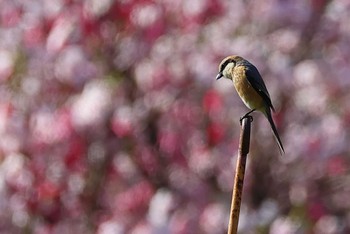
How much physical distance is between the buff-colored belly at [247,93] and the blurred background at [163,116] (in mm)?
2968

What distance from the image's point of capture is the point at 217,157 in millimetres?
4840

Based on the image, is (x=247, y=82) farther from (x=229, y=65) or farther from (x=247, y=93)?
(x=229, y=65)

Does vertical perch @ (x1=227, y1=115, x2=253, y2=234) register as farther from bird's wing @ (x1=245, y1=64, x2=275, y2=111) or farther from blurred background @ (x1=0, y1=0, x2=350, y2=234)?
blurred background @ (x1=0, y1=0, x2=350, y2=234)

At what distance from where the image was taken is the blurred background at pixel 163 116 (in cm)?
451

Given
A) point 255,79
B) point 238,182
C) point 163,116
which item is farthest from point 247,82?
point 163,116

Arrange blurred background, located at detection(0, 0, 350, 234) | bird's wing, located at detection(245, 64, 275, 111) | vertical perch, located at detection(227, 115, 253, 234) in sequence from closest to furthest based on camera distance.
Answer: vertical perch, located at detection(227, 115, 253, 234) < bird's wing, located at detection(245, 64, 275, 111) < blurred background, located at detection(0, 0, 350, 234)

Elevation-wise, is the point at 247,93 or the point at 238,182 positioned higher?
the point at 247,93

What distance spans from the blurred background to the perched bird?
2977mm

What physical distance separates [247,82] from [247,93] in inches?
2.0

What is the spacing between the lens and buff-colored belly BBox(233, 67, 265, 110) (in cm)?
130

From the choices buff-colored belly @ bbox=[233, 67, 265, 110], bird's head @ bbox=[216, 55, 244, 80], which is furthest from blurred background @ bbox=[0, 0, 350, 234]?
bird's head @ bbox=[216, 55, 244, 80]

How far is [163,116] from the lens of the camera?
4789 millimetres

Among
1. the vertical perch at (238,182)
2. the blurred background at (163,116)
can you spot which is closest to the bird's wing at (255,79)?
the vertical perch at (238,182)

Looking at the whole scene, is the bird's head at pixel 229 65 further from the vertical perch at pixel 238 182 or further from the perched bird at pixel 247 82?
the vertical perch at pixel 238 182
